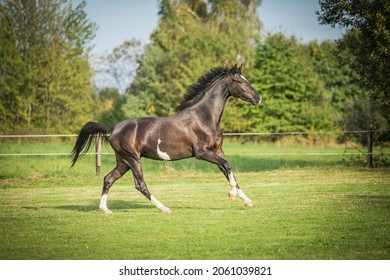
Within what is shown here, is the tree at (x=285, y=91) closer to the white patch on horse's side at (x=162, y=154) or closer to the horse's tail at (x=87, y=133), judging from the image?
the horse's tail at (x=87, y=133)

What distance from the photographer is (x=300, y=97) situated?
4206cm

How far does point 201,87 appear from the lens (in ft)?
33.7

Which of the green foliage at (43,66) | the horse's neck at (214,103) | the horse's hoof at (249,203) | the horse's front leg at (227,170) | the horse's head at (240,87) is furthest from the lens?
the green foliage at (43,66)

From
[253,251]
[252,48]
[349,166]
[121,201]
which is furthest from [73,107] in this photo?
[253,251]

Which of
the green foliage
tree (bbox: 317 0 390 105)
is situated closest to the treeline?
the green foliage

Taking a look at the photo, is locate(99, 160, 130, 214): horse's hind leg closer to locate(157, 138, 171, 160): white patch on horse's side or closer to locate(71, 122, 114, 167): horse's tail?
locate(157, 138, 171, 160): white patch on horse's side

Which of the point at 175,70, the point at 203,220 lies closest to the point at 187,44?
the point at 175,70

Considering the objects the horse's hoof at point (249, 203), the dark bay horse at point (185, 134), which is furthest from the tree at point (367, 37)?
the horse's hoof at point (249, 203)

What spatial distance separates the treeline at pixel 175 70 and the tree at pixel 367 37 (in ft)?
31.4

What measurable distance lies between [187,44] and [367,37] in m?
28.2

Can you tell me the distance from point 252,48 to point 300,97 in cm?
621

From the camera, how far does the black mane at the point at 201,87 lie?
10172 millimetres

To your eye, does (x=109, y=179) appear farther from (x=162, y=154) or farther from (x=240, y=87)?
(x=240, y=87)
